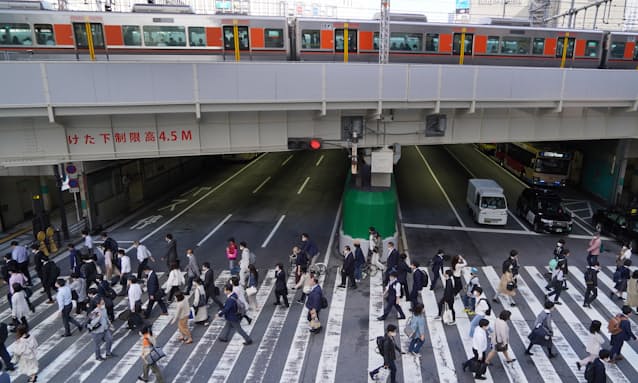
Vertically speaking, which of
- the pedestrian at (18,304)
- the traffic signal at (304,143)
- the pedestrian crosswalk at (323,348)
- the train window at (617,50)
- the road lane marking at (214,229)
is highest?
the train window at (617,50)

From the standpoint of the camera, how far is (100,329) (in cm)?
1030

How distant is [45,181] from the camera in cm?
2244

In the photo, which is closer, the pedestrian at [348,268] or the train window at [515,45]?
the pedestrian at [348,268]

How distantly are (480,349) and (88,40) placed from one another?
63.8 ft

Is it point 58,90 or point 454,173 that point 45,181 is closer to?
point 58,90

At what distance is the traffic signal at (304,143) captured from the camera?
15306 mm

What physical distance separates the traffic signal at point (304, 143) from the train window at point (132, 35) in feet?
30.9

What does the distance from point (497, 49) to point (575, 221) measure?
1006 cm

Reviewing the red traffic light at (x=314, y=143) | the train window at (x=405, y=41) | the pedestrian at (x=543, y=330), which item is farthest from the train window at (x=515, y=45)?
the pedestrian at (x=543, y=330)

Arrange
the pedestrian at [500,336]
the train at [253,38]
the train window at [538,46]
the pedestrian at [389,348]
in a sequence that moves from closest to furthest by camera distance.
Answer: the pedestrian at [389,348], the pedestrian at [500,336], the train at [253,38], the train window at [538,46]

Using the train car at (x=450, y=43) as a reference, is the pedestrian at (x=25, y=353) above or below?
below

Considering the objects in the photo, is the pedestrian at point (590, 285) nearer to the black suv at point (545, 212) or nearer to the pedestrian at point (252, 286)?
the black suv at point (545, 212)

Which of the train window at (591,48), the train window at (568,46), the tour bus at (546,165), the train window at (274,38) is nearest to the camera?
the train window at (274,38)

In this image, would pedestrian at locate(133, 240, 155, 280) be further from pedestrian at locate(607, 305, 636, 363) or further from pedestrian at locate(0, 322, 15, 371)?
pedestrian at locate(607, 305, 636, 363)
